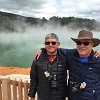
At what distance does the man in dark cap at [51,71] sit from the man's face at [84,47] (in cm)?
33

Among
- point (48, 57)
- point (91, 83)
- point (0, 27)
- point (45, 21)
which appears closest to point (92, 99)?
point (91, 83)

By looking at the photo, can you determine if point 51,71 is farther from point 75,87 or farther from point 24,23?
point 24,23

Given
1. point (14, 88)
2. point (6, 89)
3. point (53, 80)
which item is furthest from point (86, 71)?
point (6, 89)

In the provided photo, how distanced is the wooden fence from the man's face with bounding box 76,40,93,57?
1.57m

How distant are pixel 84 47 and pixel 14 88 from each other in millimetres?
2038

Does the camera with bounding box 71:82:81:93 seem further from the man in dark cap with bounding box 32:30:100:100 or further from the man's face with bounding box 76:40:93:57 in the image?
the man's face with bounding box 76:40:93:57

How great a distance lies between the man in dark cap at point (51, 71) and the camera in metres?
3.88

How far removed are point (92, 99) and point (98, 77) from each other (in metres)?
0.28

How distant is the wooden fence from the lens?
501cm

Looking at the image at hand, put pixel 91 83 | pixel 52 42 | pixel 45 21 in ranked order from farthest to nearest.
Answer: pixel 45 21 < pixel 52 42 < pixel 91 83

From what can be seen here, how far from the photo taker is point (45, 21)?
9494 cm

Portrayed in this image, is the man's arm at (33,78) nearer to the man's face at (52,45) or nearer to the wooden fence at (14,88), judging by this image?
the man's face at (52,45)

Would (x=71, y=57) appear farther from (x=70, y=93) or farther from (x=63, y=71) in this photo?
(x=70, y=93)

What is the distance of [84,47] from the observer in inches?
143
